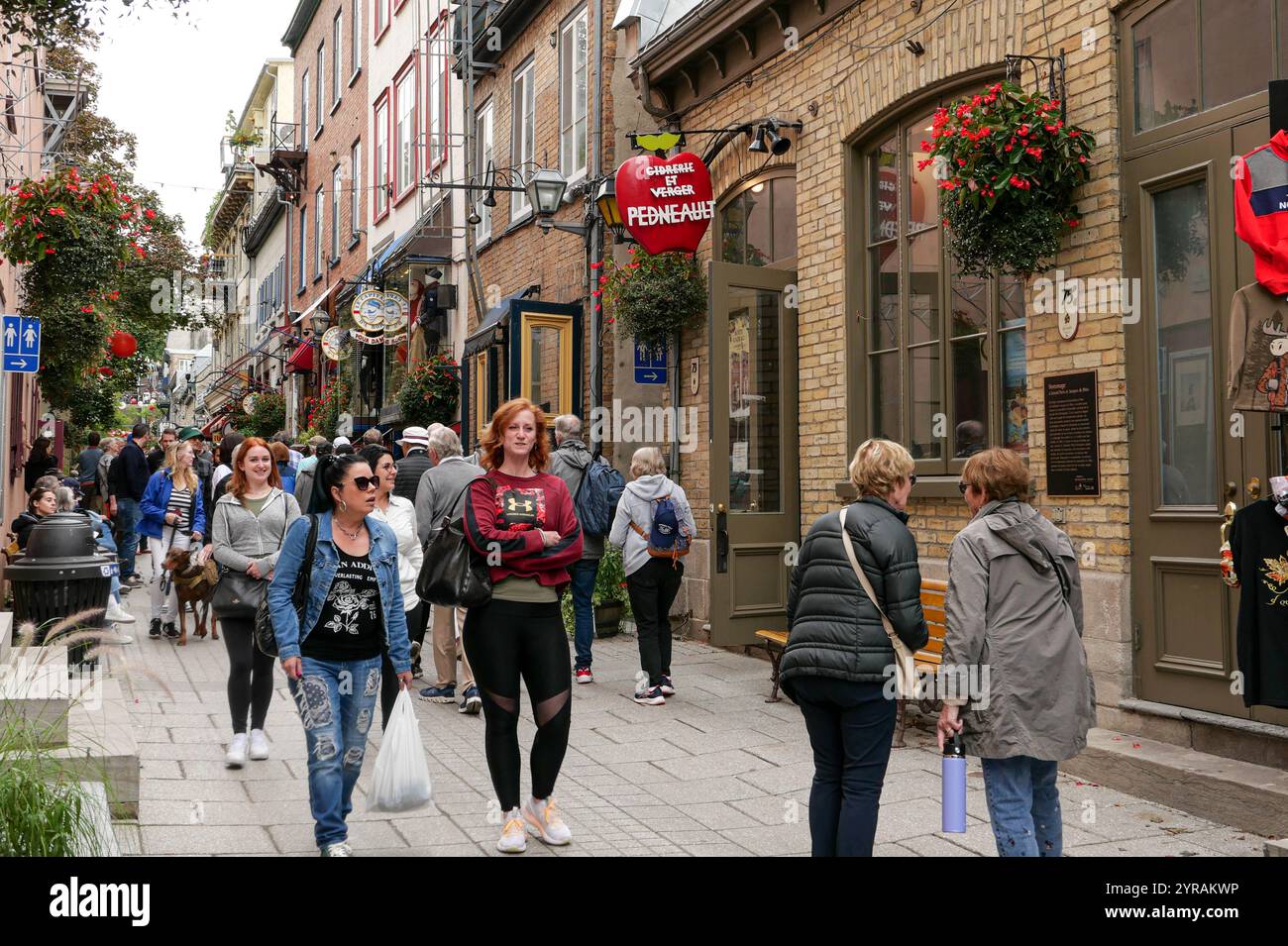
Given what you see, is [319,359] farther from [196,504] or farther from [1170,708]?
[1170,708]

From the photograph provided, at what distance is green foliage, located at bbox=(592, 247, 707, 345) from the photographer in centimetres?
1223

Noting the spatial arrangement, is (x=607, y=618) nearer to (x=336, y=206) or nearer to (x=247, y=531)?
(x=247, y=531)

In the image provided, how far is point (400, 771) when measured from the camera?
5.08 m

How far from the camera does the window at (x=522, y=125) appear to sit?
1731 centimetres

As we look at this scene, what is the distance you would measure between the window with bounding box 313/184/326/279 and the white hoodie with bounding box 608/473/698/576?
2492 cm

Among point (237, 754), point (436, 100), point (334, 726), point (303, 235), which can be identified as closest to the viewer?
point (334, 726)

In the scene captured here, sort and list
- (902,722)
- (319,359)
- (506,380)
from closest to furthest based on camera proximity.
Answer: (902,722) < (506,380) < (319,359)

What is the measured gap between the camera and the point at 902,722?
26.5 feet

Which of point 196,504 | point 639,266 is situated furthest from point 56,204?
point 639,266

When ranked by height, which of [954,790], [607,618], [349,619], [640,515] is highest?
[640,515]

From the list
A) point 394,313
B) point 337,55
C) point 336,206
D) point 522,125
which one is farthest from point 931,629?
point 337,55

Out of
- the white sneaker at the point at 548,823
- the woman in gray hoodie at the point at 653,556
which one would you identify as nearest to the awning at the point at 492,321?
the woman in gray hoodie at the point at 653,556

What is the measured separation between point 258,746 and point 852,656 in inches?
160

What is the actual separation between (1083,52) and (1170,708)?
3.90 meters
